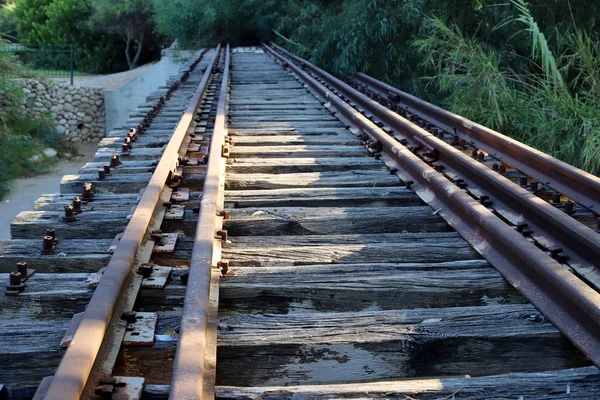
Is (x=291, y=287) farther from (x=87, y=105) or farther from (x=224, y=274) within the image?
Answer: (x=87, y=105)

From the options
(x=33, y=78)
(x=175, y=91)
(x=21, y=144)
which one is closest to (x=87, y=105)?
(x=33, y=78)

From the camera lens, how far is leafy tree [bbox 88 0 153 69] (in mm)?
27906

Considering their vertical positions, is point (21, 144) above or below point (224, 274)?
below

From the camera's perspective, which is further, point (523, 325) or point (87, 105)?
point (87, 105)

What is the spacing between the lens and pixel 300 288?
2.65 metres

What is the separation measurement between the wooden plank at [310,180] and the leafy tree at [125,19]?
23916 millimetres

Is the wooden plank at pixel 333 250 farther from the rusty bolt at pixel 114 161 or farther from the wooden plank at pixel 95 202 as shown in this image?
the rusty bolt at pixel 114 161

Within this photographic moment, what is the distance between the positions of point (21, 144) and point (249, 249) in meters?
16.7

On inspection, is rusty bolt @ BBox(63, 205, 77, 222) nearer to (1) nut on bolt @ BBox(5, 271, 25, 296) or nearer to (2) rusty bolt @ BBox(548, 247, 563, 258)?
(1) nut on bolt @ BBox(5, 271, 25, 296)

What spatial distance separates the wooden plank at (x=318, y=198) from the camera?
3.97m

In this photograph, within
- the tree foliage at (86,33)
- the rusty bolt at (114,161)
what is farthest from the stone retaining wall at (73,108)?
the rusty bolt at (114,161)

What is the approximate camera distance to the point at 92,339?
6.15 feet

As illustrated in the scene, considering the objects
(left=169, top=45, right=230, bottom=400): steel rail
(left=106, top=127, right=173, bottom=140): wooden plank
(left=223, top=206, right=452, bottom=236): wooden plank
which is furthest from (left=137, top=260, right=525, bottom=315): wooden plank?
(left=106, top=127, right=173, bottom=140): wooden plank

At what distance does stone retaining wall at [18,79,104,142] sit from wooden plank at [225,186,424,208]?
19.6 metres
